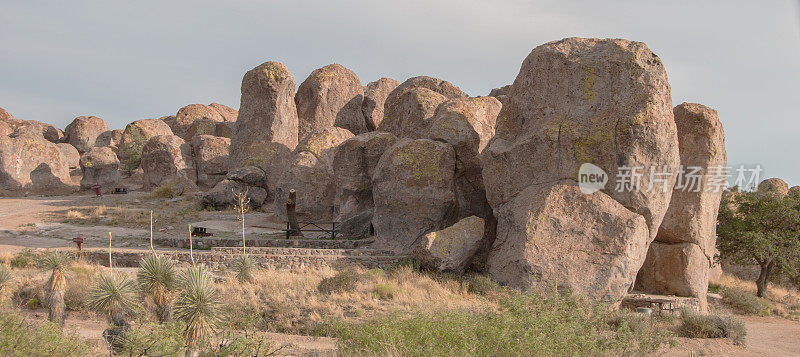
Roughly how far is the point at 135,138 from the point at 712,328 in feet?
152

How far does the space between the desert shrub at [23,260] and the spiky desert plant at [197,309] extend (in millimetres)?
10901

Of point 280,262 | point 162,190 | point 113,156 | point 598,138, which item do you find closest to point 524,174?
point 598,138

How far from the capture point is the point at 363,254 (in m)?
19.7

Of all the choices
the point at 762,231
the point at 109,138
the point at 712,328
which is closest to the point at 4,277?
the point at 712,328

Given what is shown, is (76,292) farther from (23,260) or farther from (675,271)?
(675,271)

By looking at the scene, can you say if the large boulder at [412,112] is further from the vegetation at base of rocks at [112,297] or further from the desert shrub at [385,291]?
the vegetation at base of rocks at [112,297]

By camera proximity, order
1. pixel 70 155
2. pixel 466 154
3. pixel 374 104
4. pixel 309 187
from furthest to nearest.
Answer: pixel 70 155
pixel 374 104
pixel 309 187
pixel 466 154

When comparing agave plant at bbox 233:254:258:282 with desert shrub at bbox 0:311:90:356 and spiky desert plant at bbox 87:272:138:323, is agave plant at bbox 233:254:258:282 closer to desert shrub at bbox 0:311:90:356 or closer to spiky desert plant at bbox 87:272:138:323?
spiky desert plant at bbox 87:272:138:323

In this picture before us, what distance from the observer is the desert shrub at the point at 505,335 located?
8.49 m

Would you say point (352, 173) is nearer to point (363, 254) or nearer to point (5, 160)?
A: point (363, 254)

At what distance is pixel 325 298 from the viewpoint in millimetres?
15031

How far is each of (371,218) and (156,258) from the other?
13.1 meters

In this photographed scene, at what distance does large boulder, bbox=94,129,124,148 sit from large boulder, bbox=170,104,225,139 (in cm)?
511

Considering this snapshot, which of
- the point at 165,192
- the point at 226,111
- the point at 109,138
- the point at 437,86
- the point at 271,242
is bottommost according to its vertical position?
the point at 271,242
